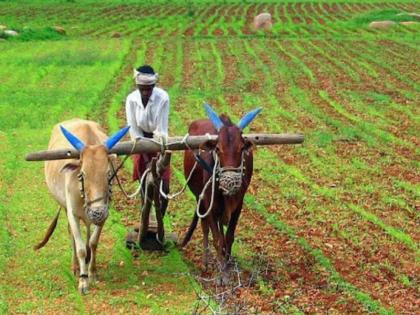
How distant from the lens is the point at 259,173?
41.2 feet

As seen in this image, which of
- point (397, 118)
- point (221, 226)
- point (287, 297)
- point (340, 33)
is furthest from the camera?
point (340, 33)

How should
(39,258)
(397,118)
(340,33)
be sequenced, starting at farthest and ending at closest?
(340,33), (397,118), (39,258)

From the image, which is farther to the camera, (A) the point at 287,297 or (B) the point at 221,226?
(B) the point at 221,226

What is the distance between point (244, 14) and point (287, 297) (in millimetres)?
36283

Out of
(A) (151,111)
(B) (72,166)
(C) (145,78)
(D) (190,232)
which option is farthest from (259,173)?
(B) (72,166)

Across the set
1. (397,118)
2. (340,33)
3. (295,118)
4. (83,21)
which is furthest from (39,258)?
(83,21)

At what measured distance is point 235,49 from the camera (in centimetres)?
2761

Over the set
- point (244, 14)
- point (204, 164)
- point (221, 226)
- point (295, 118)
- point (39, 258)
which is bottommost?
point (244, 14)

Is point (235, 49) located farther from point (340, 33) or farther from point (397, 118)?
point (397, 118)

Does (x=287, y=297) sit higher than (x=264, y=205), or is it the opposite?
(x=287, y=297)

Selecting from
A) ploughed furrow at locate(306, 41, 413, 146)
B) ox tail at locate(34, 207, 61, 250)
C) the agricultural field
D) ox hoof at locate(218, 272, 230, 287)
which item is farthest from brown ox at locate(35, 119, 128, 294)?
ploughed furrow at locate(306, 41, 413, 146)

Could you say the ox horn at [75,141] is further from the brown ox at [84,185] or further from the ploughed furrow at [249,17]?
the ploughed furrow at [249,17]

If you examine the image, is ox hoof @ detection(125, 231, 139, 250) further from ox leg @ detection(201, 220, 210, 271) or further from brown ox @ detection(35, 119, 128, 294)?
ox leg @ detection(201, 220, 210, 271)

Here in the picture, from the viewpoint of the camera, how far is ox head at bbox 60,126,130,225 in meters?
7.38
